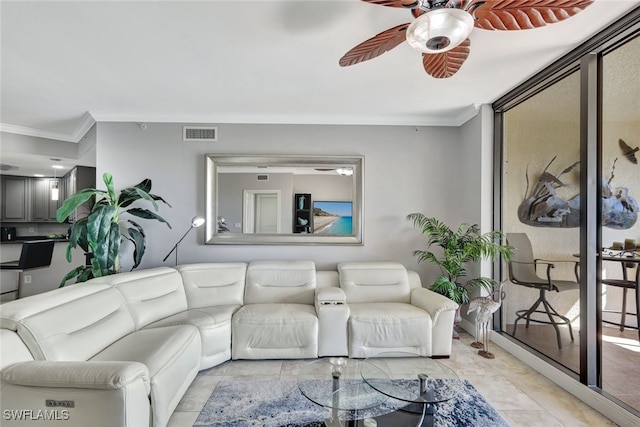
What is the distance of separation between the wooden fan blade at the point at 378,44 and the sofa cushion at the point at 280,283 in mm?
2177

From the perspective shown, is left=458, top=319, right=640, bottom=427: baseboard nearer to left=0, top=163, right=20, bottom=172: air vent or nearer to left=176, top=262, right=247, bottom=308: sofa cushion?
left=176, top=262, right=247, bottom=308: sofa cushion

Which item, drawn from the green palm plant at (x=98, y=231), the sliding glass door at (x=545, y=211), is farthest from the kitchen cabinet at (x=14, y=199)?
the sliding glass door at (x=545, y=211)

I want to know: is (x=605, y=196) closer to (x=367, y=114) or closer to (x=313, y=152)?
(x=367, y=114)

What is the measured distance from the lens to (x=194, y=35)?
6.33ft

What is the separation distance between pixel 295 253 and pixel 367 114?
1.99 meters

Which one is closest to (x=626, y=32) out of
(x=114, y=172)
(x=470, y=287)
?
(x=470, y=287)

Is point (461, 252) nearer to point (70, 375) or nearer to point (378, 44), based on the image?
point (378, 44)

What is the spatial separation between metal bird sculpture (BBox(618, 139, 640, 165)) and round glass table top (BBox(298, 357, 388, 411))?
2.32 meters

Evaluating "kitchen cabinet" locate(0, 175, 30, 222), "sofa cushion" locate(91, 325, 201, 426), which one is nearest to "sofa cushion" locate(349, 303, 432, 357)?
"sofa cushion" locate(91, 325, 201, 426)

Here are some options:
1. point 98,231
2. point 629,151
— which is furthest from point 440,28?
point 98,231

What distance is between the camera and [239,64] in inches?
90.4

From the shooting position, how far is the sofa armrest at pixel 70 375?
130 cm

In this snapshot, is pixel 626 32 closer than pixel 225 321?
Yes

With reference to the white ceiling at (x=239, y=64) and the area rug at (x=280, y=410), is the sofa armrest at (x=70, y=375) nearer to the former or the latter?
the area rug at (x=280, y=410)
